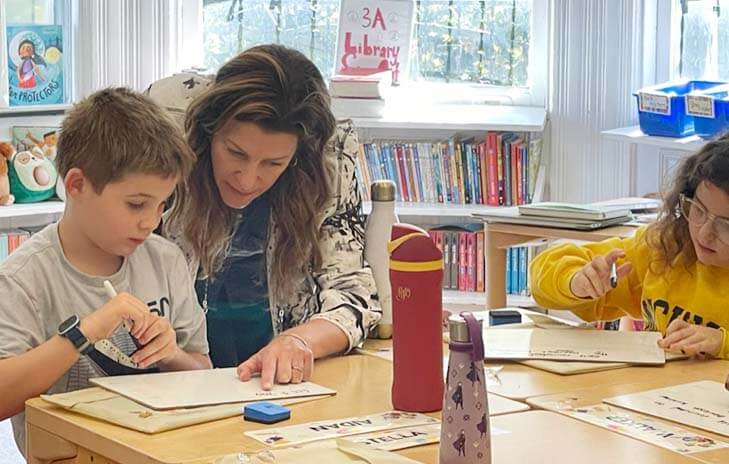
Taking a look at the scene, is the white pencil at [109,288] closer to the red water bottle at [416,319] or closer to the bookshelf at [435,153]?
the red water bottle at [416,319]

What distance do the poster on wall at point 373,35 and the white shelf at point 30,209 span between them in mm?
1121

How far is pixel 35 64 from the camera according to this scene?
4371mm

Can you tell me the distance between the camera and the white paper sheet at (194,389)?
1688mm

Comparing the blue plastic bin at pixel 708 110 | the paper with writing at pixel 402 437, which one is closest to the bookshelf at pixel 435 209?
the blue plastic bin at pixel 708 110

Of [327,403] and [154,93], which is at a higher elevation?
[154,93]

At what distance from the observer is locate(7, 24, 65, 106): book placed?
4293 mm

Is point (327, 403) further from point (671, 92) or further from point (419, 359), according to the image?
point (671, 92)

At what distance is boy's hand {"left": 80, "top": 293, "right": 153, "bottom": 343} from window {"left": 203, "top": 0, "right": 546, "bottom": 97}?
301 cm

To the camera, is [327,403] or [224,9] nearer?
[327,403]

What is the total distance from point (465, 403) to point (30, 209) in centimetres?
300

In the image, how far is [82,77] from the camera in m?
4.51

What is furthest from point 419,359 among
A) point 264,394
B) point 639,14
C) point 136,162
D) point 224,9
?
point 224,9

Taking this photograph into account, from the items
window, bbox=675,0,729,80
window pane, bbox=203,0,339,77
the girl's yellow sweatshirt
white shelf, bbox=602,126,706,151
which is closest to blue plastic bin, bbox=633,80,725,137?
white shelf, bbox=602,126,706,151

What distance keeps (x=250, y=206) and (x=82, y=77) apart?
2455mm
